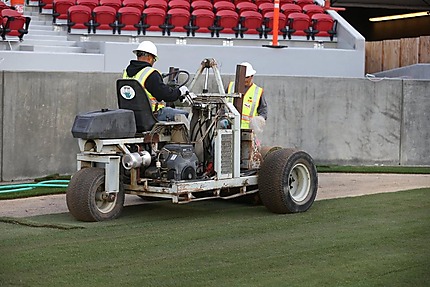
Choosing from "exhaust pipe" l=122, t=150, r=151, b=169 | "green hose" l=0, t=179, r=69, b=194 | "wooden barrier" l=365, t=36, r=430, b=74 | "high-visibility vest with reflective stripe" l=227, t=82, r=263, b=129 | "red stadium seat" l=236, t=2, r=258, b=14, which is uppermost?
"red stadium seat" l=236, t=2, r=258, b=14

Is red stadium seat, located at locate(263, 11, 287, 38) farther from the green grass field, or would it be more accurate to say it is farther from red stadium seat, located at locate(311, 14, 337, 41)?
the green grass field

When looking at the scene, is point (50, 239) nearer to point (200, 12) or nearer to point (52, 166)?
point (52, 166)

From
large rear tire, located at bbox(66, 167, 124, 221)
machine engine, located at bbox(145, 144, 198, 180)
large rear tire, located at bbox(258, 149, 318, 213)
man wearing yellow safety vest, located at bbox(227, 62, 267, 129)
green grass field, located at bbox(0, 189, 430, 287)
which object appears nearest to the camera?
green grass field, located at bbox(0, 189, 430, 287)

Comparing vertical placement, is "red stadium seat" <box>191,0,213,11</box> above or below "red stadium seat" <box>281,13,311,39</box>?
above

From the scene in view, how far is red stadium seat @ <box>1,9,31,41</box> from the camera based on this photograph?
19.3m

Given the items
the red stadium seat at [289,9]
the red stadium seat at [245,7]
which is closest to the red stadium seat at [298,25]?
the red stadium seat at [289,9]

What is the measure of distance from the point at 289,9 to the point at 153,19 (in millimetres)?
3794

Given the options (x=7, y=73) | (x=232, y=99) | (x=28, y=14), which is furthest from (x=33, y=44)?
(x=232, y=99)

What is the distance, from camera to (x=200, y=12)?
22.1m

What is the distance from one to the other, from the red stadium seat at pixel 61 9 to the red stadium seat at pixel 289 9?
206 inches

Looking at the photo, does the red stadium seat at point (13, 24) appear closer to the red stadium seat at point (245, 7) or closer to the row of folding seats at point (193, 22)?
the row of folding seats at point (193, 22)

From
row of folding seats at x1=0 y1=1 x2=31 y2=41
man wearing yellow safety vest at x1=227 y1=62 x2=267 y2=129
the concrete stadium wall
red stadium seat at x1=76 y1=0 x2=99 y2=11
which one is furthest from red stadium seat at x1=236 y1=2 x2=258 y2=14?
man wearing yellow safety vest at x1=227 y1=62 x2=267 y2=129

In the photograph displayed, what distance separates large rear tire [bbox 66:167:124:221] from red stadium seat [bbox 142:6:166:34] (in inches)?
444

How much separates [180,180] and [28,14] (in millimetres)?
12634
